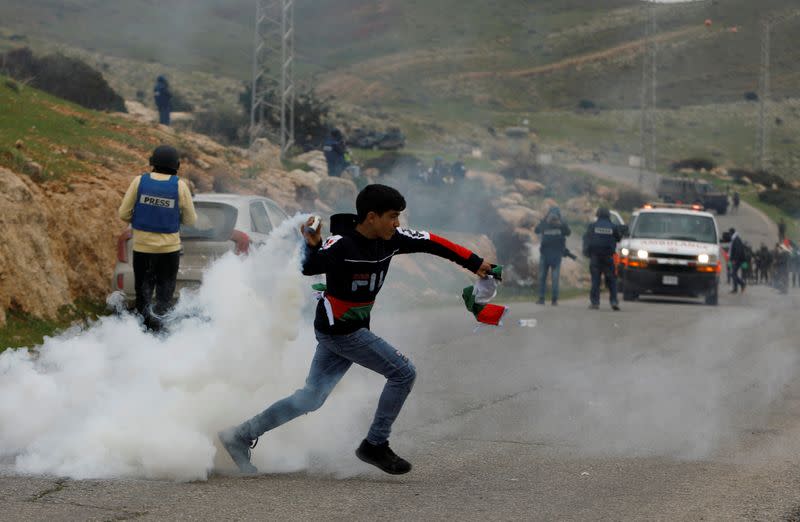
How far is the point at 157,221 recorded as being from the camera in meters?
10.4

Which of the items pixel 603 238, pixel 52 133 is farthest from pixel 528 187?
pixel 52 133

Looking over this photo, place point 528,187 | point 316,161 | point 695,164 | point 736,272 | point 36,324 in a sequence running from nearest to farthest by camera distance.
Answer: point 36,324
point 736,272
point 316,161
point 528,187
point 695,164

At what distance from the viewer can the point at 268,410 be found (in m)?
6.70

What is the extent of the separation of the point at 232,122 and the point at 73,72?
12.4 metres

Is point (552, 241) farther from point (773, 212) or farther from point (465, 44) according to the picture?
point (465, 44)

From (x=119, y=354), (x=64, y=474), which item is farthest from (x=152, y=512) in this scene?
(x=119, y=354)

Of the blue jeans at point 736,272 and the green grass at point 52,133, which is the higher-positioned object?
the green grass at point 52,133

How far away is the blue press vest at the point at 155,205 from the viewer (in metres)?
10.4

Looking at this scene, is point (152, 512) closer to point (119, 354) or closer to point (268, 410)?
point (268, 410)

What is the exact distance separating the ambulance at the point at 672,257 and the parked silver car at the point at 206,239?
39.9 ft

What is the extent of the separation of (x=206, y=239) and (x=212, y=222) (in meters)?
0.25

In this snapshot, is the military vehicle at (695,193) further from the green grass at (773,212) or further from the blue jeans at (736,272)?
the blue jeans at (736,272)

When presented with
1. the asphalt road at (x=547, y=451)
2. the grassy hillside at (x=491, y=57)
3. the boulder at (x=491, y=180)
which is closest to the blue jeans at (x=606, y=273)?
the asphalt road at (x=547, y=451)

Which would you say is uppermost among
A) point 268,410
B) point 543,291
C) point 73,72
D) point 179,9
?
point 179,9
